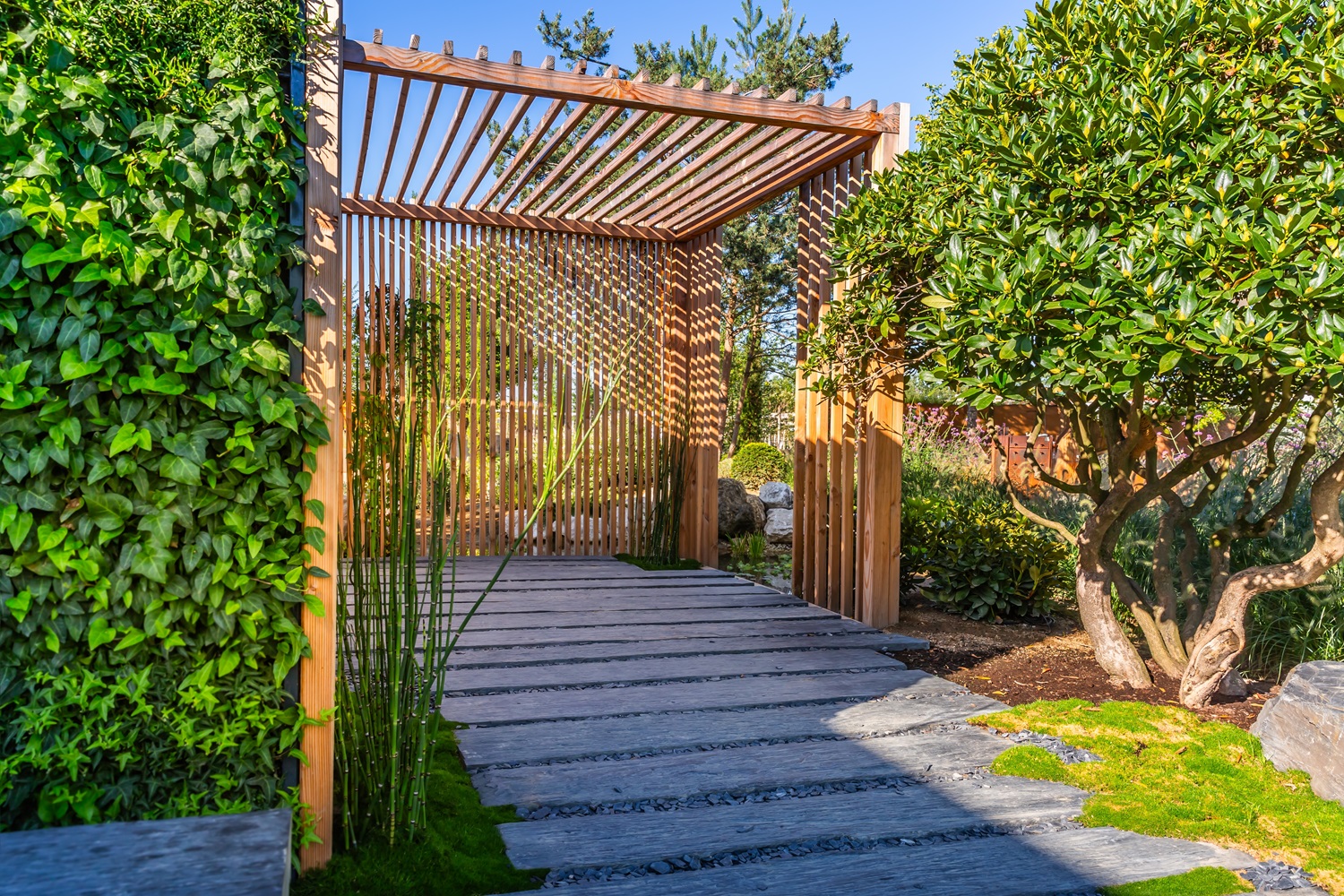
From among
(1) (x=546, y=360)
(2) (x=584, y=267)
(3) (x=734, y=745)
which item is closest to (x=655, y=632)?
(3) (x=734, y=745)

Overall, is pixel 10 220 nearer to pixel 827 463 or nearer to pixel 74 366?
pixel 74 366

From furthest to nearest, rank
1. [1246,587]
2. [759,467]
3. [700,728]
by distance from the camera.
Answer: [759,467] < [1246,587] < [700,728]

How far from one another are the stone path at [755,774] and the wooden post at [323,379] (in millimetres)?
480

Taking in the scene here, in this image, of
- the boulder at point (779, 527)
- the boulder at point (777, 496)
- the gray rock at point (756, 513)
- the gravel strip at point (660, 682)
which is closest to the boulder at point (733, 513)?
the gray rock at point (756, 513)

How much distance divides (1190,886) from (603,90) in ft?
11.1

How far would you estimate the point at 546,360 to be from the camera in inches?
261

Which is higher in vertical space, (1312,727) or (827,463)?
(827,463)

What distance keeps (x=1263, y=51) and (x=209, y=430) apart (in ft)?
11.0

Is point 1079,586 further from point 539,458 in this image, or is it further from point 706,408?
point 539,458

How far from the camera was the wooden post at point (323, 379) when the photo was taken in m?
1.83

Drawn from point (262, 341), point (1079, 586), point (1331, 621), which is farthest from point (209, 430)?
point (1331, 621)

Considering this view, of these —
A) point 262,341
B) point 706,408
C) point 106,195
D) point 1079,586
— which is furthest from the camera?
point 706,408

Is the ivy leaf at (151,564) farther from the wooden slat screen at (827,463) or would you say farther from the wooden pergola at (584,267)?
the wooden slat screen at (827,463)

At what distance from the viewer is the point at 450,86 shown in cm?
362
